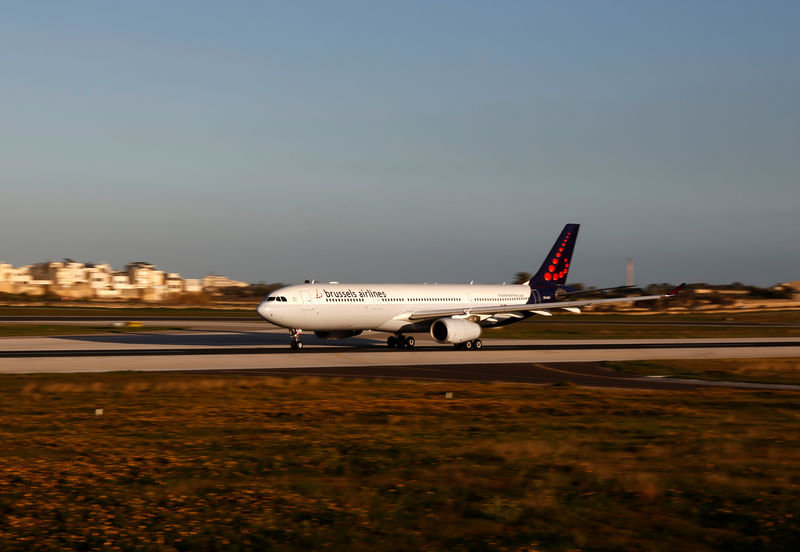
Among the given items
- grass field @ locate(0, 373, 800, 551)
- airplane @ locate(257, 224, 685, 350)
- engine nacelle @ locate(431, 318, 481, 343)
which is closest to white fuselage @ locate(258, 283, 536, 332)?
airplane @ locate(257, 224, 685, 350)

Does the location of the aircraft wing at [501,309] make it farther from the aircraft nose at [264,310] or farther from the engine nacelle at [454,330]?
the aircraft nose at [264,310]

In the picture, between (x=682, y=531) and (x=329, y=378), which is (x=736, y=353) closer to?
(x=329, y=378)

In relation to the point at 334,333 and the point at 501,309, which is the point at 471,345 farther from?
the point at 334,333

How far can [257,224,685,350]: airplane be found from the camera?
4906 centimetres

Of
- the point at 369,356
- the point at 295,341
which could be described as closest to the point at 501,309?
the point at 369,356

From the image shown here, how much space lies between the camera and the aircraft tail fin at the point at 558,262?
63625 millimetres

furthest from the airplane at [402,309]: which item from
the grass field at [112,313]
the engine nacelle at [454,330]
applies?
the grass field at [112,313]

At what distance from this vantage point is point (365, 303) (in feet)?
169

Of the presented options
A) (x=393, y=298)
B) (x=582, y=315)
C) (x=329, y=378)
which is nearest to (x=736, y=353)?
(x=393, y=298)

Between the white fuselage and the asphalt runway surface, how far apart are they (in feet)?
6.01

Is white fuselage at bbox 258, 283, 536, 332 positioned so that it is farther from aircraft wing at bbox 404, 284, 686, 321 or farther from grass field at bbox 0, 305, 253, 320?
grass field at bbox 0, 305, 253, 320

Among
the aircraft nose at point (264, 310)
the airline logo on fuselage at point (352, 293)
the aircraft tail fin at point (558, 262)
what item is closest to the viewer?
the aircraft nose at point (264, 310)

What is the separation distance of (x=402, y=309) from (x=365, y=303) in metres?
3.05

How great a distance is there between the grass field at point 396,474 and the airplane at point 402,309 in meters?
22.4
